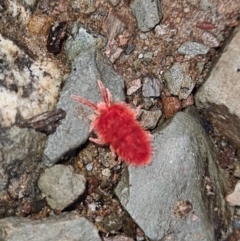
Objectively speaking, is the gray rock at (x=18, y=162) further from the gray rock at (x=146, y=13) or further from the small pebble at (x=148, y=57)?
the gray rock at (x=146, y=13)

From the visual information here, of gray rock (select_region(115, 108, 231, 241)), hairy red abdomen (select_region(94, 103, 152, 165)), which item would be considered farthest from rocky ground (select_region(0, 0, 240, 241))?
hairy red abdomen (select_region(94, 103, 152, 165))

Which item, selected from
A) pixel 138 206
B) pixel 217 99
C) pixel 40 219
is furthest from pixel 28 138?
pixel 217 99

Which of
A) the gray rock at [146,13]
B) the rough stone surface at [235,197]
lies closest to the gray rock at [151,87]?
the gray rock at [146,13]

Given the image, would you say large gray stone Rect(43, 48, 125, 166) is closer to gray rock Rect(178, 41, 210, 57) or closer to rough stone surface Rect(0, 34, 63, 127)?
rough stone surface Rect(0, 34, 63, 127)

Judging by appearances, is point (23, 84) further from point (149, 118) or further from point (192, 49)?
point (192, 49)

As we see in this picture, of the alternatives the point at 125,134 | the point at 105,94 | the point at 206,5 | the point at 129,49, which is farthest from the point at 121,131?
the point at 206,5

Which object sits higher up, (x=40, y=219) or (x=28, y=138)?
(x=28, y=138)

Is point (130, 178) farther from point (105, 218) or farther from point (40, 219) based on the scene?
point (40, 219)
